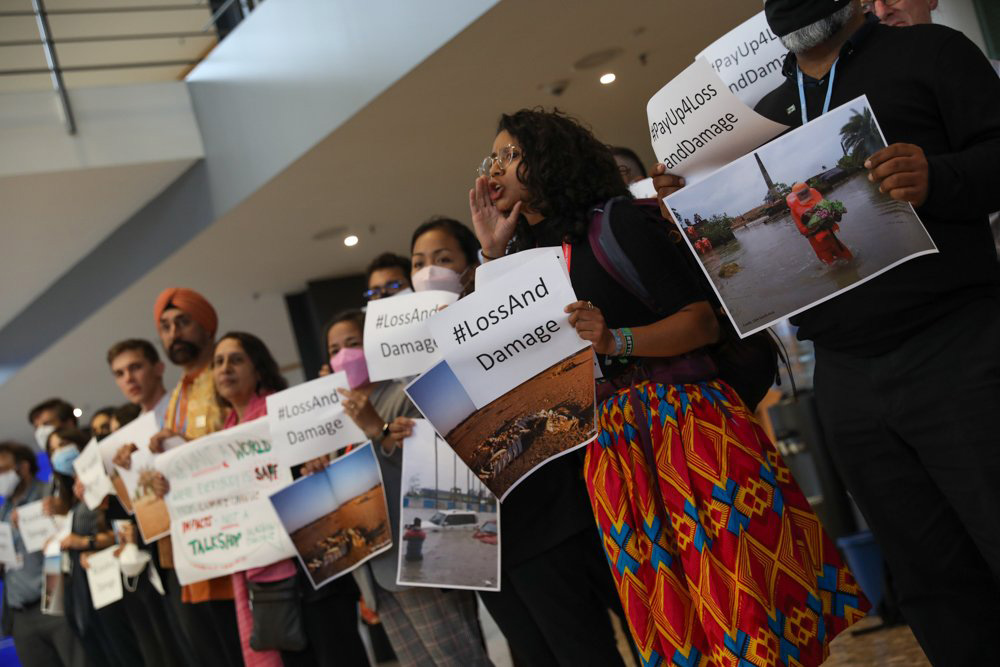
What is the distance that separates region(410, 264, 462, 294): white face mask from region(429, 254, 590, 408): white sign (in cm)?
80

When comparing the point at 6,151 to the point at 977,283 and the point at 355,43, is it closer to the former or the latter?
the point at 355,43

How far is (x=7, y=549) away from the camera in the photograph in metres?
6.14

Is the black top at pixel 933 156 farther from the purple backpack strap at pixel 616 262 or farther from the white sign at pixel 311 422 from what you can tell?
the white sign at pixel 311 422

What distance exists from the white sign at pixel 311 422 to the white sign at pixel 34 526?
312 cm

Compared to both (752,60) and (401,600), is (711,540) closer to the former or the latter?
(752,60)

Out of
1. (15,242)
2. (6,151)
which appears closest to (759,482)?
(6,151)

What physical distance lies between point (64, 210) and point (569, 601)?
21.8ft

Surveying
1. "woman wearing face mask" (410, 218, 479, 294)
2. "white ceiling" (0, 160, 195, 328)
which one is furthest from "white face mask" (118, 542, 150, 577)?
"white ceiling" (0, 160, 195, 328)

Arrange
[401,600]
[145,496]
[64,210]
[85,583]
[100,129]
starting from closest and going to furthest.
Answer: [401,600]
[145,496]
[85,583]
[100,129]
[64,210]

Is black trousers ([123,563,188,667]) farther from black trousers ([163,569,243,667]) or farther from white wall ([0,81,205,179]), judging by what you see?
white wall ([0,81,205,179])

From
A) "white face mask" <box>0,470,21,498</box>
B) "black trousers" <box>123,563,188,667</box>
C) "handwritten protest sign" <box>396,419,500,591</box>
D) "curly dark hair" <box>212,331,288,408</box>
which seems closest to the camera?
"handwritten protest sign" <box>396,419,500,591</box>

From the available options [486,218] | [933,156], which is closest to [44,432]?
[486,218]

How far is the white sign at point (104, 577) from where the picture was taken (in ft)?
16.5

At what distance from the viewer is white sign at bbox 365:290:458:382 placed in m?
2.98
